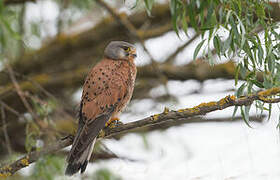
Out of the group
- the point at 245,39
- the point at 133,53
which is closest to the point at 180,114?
the point at 245,39

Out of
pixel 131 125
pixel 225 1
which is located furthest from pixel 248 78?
pixel 131 125

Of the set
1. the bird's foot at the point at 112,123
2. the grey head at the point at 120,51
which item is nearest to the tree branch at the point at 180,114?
the bird's foot at the point at 112,123

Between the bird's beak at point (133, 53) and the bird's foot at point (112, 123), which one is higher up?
the bird's beak at point (133, 53)

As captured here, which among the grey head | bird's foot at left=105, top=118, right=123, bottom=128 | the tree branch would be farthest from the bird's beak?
the tree branch

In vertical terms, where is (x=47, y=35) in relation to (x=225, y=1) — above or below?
below

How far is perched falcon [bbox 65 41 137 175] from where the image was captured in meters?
3.06

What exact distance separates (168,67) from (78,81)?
118 cm

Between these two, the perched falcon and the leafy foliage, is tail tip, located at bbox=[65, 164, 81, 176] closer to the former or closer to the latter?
the perched falcon

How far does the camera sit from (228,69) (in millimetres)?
5062

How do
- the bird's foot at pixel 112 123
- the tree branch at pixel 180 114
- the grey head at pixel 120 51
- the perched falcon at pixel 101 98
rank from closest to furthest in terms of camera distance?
the tree branch at pixel 180 114, the perched falcon at pixel 101 98, the bird's foot at pixel 112 123, the grey head at pixel 120 51

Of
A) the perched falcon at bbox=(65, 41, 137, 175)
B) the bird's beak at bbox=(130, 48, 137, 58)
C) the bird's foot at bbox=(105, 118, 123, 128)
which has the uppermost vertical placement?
the bird's beak at bbox=(130, 48, 137, 58)

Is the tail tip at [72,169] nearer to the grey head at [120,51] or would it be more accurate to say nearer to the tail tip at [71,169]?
the tail tip at [71,169]

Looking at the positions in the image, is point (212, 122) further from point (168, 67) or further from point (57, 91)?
point (57, 91)

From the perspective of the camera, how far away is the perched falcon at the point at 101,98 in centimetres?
306
